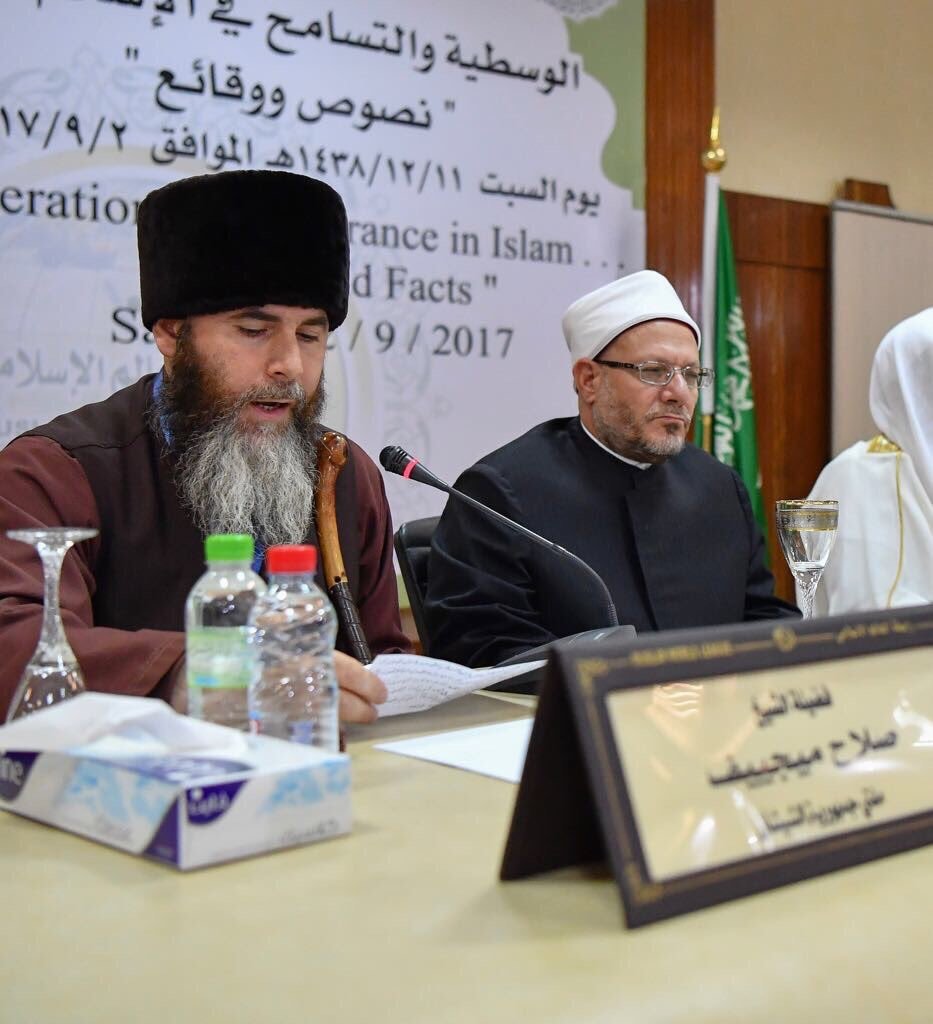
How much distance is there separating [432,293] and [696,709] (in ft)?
12.2

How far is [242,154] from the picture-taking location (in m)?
3.97

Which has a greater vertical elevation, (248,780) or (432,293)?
(432,293)

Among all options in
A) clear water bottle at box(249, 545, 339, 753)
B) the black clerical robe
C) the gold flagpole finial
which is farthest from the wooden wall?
clear water bottle at box(249, 545, 339, 753)

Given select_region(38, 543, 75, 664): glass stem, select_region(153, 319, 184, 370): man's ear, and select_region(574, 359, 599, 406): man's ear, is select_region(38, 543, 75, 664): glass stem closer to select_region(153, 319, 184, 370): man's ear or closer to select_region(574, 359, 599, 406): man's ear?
select_region(153, 319, 184, 370): man's ear

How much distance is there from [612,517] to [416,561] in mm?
471

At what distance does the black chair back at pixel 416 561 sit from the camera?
2623 mm

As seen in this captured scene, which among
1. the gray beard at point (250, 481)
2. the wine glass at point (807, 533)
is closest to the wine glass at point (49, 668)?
the gray beard at point (250, 481)

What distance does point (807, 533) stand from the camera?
1.89m

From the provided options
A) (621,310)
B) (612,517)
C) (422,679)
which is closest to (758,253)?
(621,310)

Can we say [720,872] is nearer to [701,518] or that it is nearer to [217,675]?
[217,675]

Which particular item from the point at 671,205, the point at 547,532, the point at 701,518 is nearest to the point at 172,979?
the point at 547,532

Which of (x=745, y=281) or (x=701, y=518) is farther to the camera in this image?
(x=745, y=281)

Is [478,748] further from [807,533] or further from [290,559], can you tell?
[807,533]

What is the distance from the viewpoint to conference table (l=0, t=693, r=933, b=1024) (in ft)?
2.19
